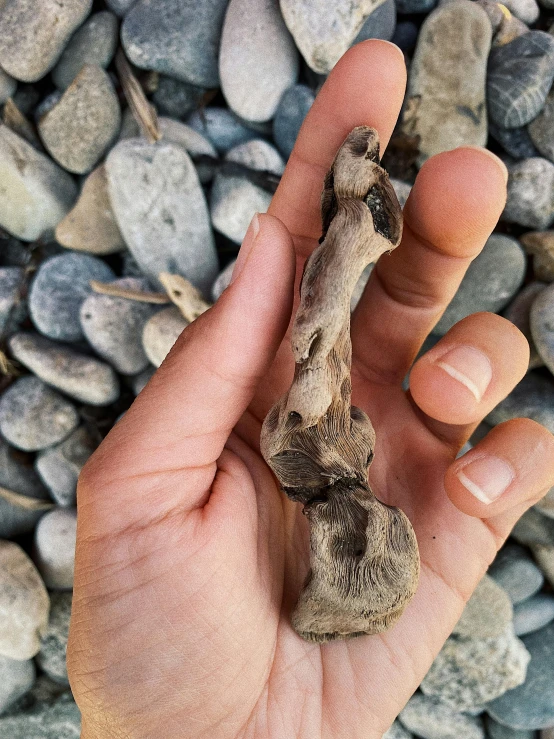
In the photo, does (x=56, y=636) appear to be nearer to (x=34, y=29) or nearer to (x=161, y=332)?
(x=161, y=332)

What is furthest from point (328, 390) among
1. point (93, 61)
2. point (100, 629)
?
point (93, 61)

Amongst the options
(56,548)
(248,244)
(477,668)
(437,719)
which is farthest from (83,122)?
(437,719)

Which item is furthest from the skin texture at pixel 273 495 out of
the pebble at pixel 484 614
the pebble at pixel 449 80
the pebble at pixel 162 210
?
the pebble at pixel 449 80

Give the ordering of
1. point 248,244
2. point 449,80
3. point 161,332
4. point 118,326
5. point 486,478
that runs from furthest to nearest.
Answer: point 118,326 < point 449,80 < point 161,332 < point 486,478 < point 248,244

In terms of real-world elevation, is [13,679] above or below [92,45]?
below

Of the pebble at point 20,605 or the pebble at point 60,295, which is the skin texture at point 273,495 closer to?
the pebble at point 20,605

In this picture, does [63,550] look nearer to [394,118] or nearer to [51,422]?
[51,422]
